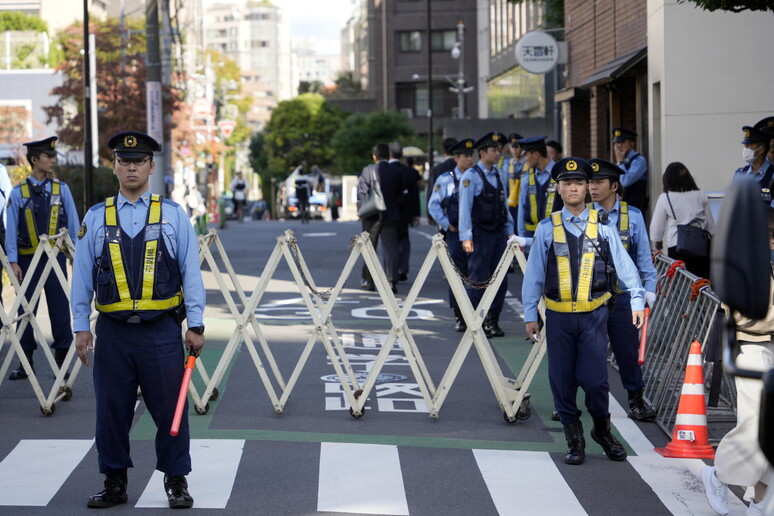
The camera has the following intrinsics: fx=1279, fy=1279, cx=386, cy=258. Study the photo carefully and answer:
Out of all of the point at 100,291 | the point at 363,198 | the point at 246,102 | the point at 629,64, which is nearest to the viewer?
the point at 100,291

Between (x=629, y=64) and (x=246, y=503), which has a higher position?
(x=629, y=64)

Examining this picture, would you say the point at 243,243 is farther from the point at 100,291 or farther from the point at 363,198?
the point at 100,291

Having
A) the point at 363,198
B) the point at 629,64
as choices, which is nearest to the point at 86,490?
the point at 363,198

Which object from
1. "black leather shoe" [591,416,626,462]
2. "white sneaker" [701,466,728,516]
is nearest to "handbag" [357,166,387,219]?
"black leather shoe" [591,416,626,462]

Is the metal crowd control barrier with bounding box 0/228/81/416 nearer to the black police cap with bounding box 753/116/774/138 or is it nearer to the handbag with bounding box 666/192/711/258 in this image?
the handbag with bounding box 666/192/711/258

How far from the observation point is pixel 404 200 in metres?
18.4

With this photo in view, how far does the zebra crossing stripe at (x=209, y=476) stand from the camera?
22.7 feet

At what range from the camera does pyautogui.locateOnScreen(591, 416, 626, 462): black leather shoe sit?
26.0 feet

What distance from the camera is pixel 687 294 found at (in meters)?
9.59

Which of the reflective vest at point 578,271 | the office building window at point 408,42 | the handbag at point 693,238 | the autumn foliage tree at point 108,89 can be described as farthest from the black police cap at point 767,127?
the office building window at point 408,42

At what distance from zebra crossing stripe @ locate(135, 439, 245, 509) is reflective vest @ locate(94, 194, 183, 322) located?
1065 millimetres

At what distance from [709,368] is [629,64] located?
11315mm

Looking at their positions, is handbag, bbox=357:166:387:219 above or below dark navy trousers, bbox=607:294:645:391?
above

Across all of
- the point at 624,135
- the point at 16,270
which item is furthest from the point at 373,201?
the point at 16,270
